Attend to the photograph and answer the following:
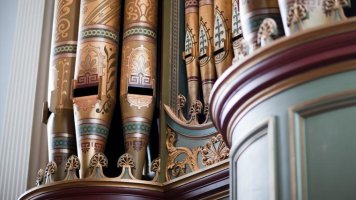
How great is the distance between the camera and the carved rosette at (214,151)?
553 centimetres

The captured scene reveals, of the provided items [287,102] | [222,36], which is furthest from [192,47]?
[287,102]

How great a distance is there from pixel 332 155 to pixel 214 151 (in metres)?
2.05

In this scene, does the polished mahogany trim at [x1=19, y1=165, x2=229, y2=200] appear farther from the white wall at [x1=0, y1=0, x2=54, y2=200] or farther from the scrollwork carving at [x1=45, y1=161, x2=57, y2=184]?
the white wall at [x1=0, y1=0, x2=54, y2=200]

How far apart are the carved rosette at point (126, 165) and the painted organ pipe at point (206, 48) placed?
0.60m

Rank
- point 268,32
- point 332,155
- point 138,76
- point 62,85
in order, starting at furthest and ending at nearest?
point 62,85, point 138,76, point 268,32, point 332,155

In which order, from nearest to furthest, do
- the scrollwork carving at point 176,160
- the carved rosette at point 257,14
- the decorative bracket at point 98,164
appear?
1. the carved rosette at point 257,14
2. the scrollwork carving at point 176,160
3. the decorative bracket at point 98,164

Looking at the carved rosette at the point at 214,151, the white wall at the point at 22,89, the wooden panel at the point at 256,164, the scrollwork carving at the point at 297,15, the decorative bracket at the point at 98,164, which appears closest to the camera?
the wooden panel at the point at 256,164

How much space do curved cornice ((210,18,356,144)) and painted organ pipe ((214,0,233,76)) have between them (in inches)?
61.2

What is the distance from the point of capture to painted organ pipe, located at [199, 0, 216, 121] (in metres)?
6.00

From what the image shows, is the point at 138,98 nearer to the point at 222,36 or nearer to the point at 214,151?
the point at 222,36

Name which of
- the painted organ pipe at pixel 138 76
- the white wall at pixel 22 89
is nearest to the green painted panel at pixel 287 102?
the painted organ pipe at pixel 138 76

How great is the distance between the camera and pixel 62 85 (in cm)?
661

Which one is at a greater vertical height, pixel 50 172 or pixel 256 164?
pixel 50 172

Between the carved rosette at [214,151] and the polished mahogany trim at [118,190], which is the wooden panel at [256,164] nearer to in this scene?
the carved rosette at [214,151]
